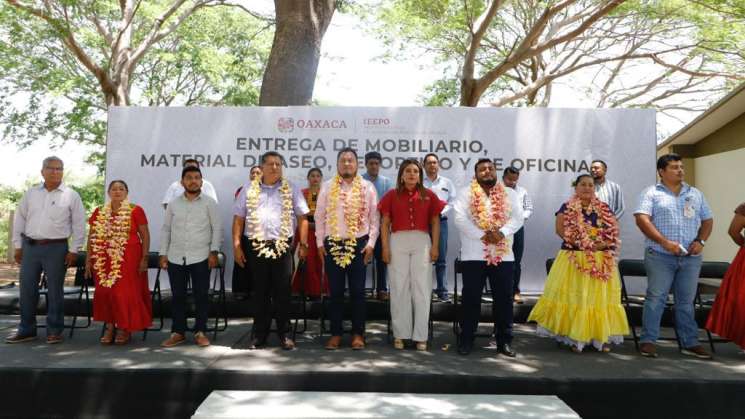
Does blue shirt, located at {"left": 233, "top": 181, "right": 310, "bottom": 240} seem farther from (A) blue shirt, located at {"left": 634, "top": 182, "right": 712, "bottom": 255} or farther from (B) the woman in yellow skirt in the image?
(A) blue shirt, located at {"left": 634, "top": 182, "right": 712, "bottom": 255}

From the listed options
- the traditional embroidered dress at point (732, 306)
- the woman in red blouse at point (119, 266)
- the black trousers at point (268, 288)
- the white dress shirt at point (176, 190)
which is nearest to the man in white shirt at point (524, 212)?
the traditional embroidered dress at point (732, 306)

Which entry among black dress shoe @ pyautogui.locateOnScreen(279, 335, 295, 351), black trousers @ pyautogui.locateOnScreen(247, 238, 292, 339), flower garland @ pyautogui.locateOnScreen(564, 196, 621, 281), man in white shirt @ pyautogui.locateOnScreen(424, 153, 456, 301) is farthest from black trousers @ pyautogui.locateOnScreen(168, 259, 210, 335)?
flower garland @ pyautogui.locateOnScreen(564, 196, 621, 281)

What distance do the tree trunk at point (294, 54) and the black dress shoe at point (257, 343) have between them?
4014 millimetres

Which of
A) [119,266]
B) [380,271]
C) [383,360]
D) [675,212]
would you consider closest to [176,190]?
[119,266]

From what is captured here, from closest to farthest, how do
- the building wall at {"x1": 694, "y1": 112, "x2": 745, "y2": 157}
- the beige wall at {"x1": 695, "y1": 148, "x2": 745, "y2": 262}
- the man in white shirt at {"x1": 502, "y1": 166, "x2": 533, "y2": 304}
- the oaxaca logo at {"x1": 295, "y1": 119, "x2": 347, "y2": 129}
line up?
1. the man in white shirt at {"x1": 502, "y1": 166, "x2": 533, "y2": 304}
2. the oaxaca logo at {"x1": 295, "y1": 119, "x2": 347, "y2": 129}
3. the building wall at {"x1": 694, "y1": 112, "x2": 745, "y2": 157}
4. the beige wall at {"x1": 695, "y1": 148, "x2": 745, "y2": 262}

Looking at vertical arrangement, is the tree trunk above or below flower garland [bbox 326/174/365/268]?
above

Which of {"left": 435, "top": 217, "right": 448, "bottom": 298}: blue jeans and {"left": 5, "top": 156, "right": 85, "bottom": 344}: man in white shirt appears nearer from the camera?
{"left": 5, "top": 156, "right": 85, "bottom": 344}: man in white shirt

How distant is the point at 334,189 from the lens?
472 centimetres

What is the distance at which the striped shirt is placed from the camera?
572 cm

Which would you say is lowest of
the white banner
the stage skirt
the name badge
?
the stage skirt

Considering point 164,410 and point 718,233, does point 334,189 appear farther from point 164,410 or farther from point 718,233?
point 718,233

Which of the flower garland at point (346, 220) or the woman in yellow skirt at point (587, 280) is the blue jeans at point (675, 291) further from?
the flower garland at point (346, 220)

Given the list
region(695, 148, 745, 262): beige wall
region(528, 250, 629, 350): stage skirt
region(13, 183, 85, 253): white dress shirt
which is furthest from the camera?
region(695, 148, 745, 262): beige wall

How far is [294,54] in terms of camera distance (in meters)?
7.98
